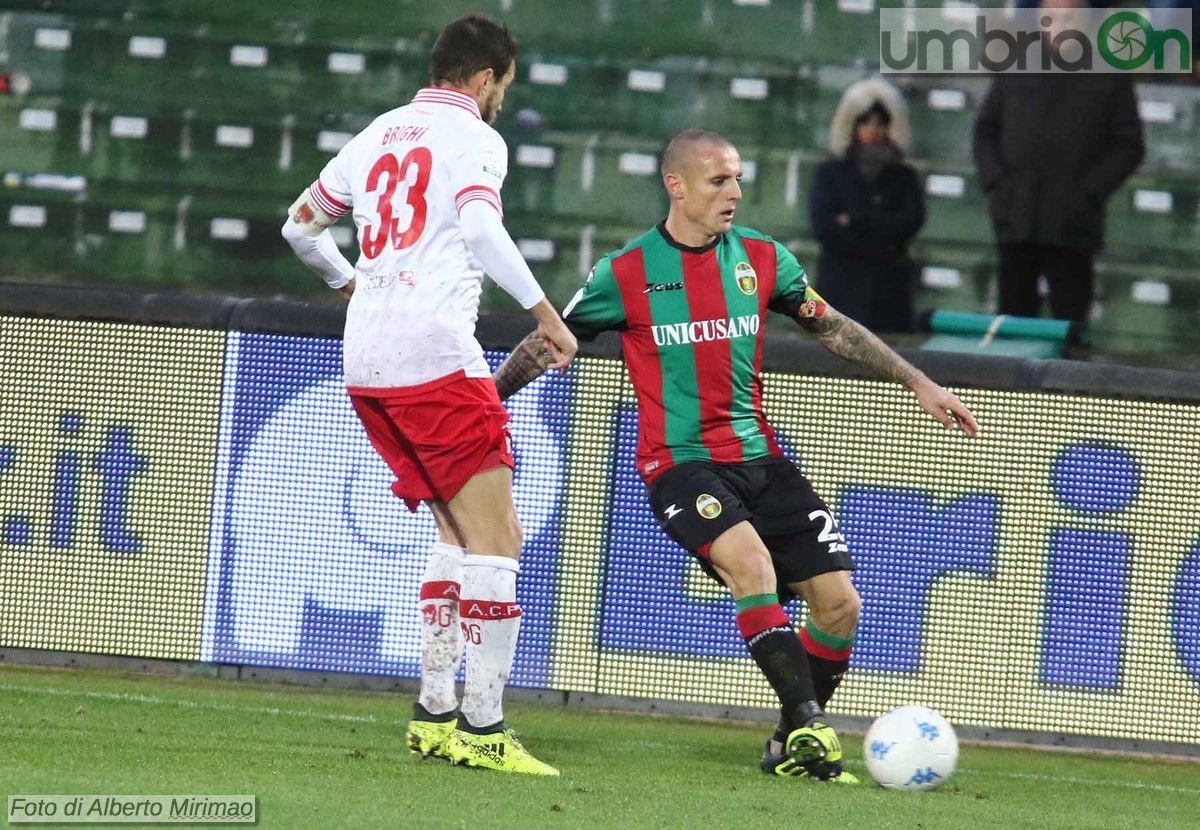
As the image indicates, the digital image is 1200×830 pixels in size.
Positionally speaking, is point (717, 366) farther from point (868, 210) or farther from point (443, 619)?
point (868, 210)

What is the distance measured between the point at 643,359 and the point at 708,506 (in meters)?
0.56

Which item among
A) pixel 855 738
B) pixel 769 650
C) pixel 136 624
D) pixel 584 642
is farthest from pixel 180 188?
pixel 769 650

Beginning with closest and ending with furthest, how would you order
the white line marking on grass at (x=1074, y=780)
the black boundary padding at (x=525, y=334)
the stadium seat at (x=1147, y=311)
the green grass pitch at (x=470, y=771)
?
1. the green grass pitch at (x=470, y=771)
2. the white line marking on grass at (x=1074, y=780)
3. the black boundary padding at (x=525, y=334)
4. the stadium seat at (x=1147, y=311)

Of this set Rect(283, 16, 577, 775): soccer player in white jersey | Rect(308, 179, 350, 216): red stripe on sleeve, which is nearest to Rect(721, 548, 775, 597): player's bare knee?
Rect(283, 16, 577, 775): soccer player in white jersey

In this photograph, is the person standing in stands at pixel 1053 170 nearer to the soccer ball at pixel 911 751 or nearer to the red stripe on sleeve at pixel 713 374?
the red stripe on sleeve at pixel 713 374

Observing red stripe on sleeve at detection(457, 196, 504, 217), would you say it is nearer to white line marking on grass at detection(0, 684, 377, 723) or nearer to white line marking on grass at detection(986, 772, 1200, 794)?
white line marking on grass at detection(0, 684, 377, 723)

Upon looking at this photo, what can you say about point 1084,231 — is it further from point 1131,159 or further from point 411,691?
point 411,691

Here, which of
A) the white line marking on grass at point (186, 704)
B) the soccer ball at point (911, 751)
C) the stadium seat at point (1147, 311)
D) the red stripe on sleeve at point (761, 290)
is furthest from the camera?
the stadium seat at point (1147, 311)

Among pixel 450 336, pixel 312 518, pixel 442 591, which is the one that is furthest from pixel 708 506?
pixel 312 518

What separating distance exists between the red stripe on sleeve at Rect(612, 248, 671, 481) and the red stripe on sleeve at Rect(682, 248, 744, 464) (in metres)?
0.13

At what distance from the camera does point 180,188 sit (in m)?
11.2

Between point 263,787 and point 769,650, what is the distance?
1.60m

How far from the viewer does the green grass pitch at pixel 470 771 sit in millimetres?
4473

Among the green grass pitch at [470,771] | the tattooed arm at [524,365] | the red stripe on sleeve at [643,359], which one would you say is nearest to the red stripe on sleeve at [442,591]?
the green grass pitch at [470,771]
